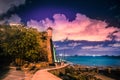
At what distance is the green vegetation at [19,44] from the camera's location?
19.9m

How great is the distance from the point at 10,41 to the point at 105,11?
25.2 ft

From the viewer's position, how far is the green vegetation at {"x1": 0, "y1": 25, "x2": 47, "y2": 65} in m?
19.9

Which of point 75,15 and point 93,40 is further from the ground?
point 75,15

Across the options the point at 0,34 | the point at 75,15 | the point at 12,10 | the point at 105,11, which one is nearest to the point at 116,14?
the point at 105,11

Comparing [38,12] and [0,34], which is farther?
[0,34]

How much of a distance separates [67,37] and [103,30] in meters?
3.11

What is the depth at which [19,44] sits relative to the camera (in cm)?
1997

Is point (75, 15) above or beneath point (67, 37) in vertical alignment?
above

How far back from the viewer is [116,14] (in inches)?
693

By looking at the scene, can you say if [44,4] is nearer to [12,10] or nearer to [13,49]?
[12,10]

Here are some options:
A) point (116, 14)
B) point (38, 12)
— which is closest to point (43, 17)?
point (38, 12)

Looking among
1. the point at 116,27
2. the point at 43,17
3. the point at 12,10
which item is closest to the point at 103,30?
the point at 116,27

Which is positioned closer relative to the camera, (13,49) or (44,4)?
(44,4)

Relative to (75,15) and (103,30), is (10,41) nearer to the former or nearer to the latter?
(75,15)
